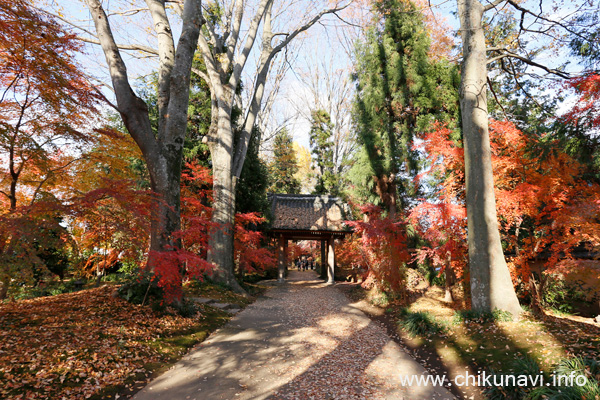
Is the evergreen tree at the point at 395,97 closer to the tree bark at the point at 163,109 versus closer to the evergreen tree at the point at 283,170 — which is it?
the tree bark at the point at 163,109

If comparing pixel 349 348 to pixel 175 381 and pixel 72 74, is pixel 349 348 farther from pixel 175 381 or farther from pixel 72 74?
pixel 72 74

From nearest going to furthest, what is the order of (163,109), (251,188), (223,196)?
(163,109) < (223,196) < (251,188)

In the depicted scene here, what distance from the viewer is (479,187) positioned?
5531mm

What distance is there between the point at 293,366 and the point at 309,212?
11412 millimetres

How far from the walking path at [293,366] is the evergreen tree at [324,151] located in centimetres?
1323

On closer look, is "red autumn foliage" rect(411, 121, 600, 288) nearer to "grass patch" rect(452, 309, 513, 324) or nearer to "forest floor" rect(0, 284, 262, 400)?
"grass patch" rect(452, 309, 513, 324)

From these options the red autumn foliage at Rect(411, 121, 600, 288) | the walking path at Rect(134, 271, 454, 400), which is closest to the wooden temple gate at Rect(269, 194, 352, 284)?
the red autumn foliage at Rect(411, 121, 600, 288)

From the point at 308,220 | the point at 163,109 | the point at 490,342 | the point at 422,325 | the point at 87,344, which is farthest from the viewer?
the point at 308,220

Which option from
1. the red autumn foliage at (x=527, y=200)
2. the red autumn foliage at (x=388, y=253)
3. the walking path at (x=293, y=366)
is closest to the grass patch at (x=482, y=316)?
the walking path at (x=293, y=366)

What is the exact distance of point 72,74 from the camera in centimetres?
492

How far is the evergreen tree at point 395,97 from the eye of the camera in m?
10.8

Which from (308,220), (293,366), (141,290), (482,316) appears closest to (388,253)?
(482,316)

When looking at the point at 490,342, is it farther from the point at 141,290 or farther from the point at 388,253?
the point at 141,290

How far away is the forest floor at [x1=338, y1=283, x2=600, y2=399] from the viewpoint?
11.7ft
